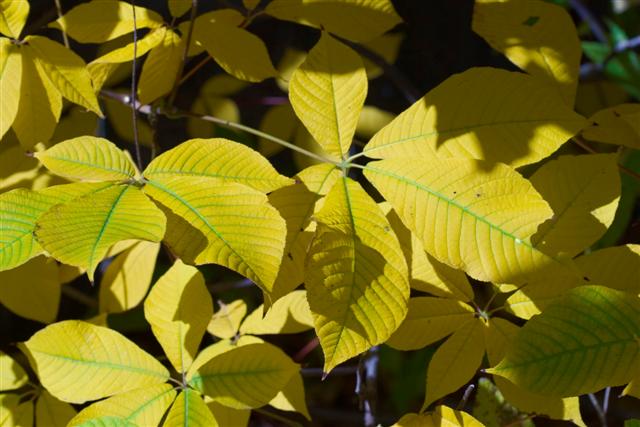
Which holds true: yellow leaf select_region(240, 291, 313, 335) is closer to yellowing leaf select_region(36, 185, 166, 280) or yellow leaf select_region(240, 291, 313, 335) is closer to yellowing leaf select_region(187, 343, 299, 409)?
yellowing leaf select_region(187, 343, 299, 409)

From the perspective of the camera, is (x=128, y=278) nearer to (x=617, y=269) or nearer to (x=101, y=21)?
(x=101, y=21)

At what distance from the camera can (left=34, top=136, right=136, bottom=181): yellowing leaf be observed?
2.25ft

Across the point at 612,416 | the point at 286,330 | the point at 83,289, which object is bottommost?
the point at 612,416

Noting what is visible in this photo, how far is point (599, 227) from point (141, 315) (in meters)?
1.06

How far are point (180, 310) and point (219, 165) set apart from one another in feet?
0.83

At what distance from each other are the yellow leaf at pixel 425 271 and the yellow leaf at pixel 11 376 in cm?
55

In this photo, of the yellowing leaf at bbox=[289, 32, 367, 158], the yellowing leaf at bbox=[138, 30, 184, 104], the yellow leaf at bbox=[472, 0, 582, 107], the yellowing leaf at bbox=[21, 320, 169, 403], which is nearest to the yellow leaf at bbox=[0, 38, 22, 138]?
the yellowing leaf at bbox=[138, 30, 184, 104]

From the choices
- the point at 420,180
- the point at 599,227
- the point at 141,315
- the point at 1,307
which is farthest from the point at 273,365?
the point at 1,307

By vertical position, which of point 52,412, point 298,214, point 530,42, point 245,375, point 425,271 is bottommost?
point 52,412

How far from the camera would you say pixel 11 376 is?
0.91m

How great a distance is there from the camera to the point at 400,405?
152 centimetres

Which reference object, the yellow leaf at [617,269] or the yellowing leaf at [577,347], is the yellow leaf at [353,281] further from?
the yellow leaf at [617,269]

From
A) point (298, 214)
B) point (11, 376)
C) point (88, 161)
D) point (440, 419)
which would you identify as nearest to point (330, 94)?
point (298, 214)

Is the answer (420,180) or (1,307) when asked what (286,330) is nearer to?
(420,180)
